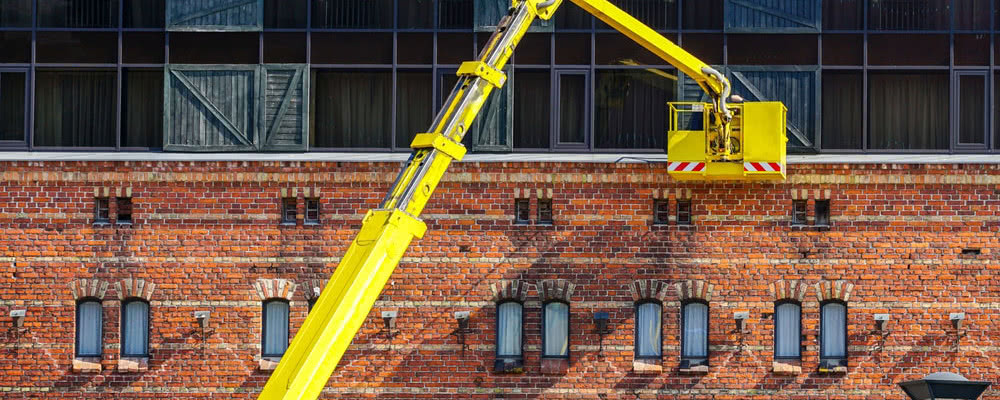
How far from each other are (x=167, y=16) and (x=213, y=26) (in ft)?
2.40

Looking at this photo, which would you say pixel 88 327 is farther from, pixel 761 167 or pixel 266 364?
pixel 761 167

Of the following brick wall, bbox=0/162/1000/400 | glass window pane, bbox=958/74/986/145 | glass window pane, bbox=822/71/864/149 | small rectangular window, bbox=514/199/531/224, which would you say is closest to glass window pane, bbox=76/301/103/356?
brick wall, bbox=0/162/1000/400

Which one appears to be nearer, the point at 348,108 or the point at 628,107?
the point at 628,107

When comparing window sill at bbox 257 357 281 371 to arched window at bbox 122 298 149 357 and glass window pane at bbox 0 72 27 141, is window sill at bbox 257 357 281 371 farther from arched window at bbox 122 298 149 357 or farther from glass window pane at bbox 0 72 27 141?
glass window pane at bbox 0 72 27 141

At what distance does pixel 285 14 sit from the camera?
26.8 m

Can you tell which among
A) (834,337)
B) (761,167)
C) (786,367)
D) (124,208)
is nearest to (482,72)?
(761,167)

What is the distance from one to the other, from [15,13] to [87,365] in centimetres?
575

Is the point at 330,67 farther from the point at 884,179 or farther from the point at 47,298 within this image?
the point at 884,179

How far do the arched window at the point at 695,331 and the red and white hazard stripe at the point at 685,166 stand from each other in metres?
2.11

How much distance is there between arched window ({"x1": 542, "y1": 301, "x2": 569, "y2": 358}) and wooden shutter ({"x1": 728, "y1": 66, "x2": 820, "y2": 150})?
4.40 metres

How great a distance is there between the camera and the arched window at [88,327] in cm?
2628

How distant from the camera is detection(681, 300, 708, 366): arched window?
26.0 metres

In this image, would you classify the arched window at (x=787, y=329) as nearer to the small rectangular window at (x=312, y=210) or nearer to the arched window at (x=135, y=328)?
the small rectangular window at (x=312, y=210)

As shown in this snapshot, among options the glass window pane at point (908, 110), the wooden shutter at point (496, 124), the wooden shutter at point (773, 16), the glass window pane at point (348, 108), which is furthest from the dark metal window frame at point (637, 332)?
the glass window pane at point (348, 108)
